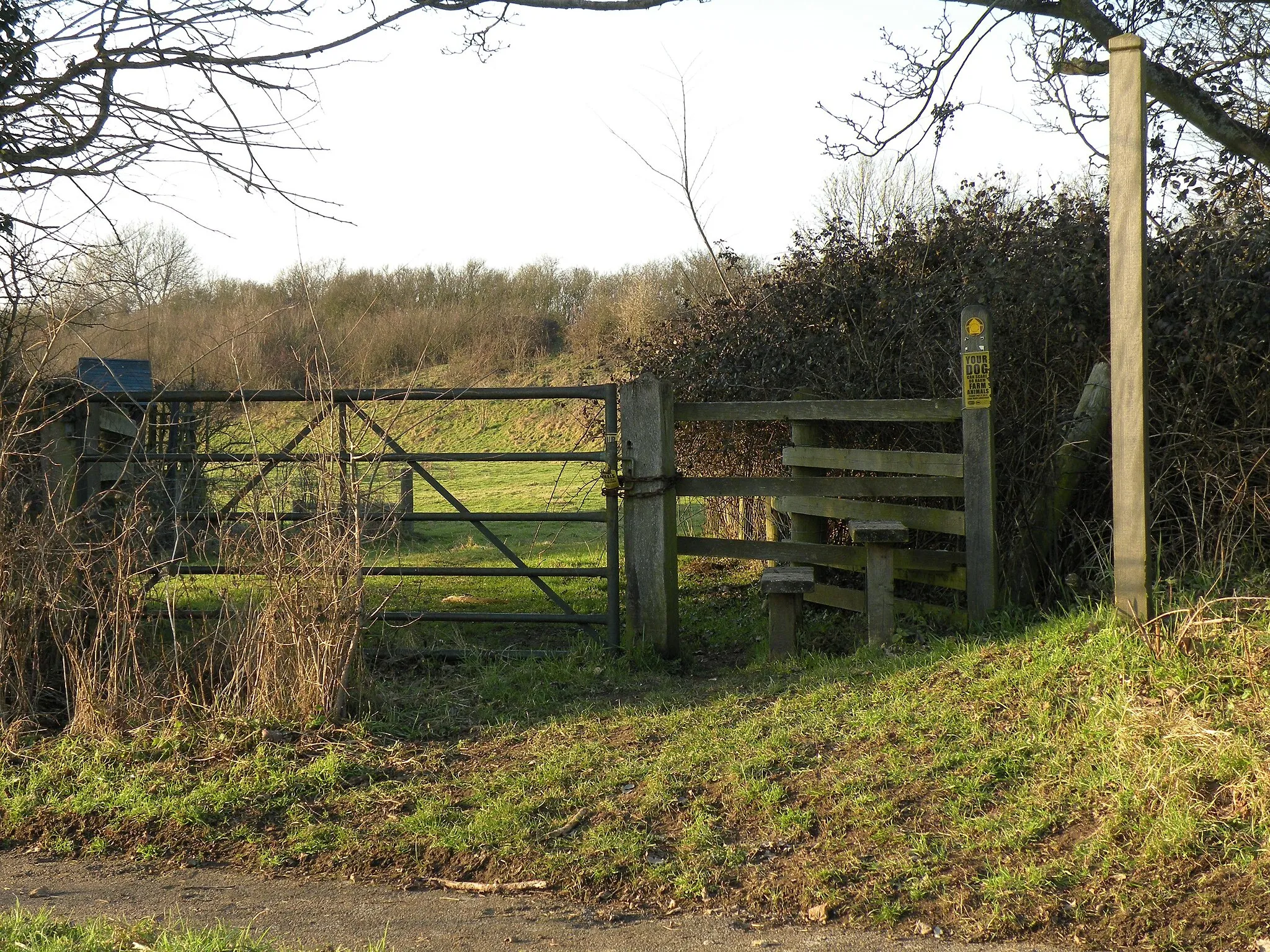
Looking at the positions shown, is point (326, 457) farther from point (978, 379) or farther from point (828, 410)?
point (978, 379)

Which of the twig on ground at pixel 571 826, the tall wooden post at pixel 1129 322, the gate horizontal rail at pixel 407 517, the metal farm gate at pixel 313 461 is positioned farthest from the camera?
the metal farm gate at pixel 313 461

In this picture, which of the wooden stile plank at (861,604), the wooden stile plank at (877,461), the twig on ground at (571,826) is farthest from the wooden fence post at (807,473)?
the twig on ground at (571,826)

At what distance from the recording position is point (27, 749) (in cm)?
530

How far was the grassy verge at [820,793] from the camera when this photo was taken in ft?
12.3

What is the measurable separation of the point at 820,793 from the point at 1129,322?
261 centimetres

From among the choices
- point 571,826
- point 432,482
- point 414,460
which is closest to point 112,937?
point 571,826

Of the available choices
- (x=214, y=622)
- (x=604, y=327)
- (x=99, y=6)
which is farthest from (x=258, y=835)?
(x=604, y=327)

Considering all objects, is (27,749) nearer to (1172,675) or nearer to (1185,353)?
(1172,675)

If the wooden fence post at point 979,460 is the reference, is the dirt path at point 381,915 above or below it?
below

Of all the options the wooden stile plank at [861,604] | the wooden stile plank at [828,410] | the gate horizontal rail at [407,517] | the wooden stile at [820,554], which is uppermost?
the wooden stile plank at [828,410]

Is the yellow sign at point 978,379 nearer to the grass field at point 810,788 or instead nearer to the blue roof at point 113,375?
the grass field at point 810,788

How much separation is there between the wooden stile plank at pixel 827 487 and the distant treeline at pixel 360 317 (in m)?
1.87

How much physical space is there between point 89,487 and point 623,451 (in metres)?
3.47

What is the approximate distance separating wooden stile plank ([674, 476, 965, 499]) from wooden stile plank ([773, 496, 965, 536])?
13 centimetres
